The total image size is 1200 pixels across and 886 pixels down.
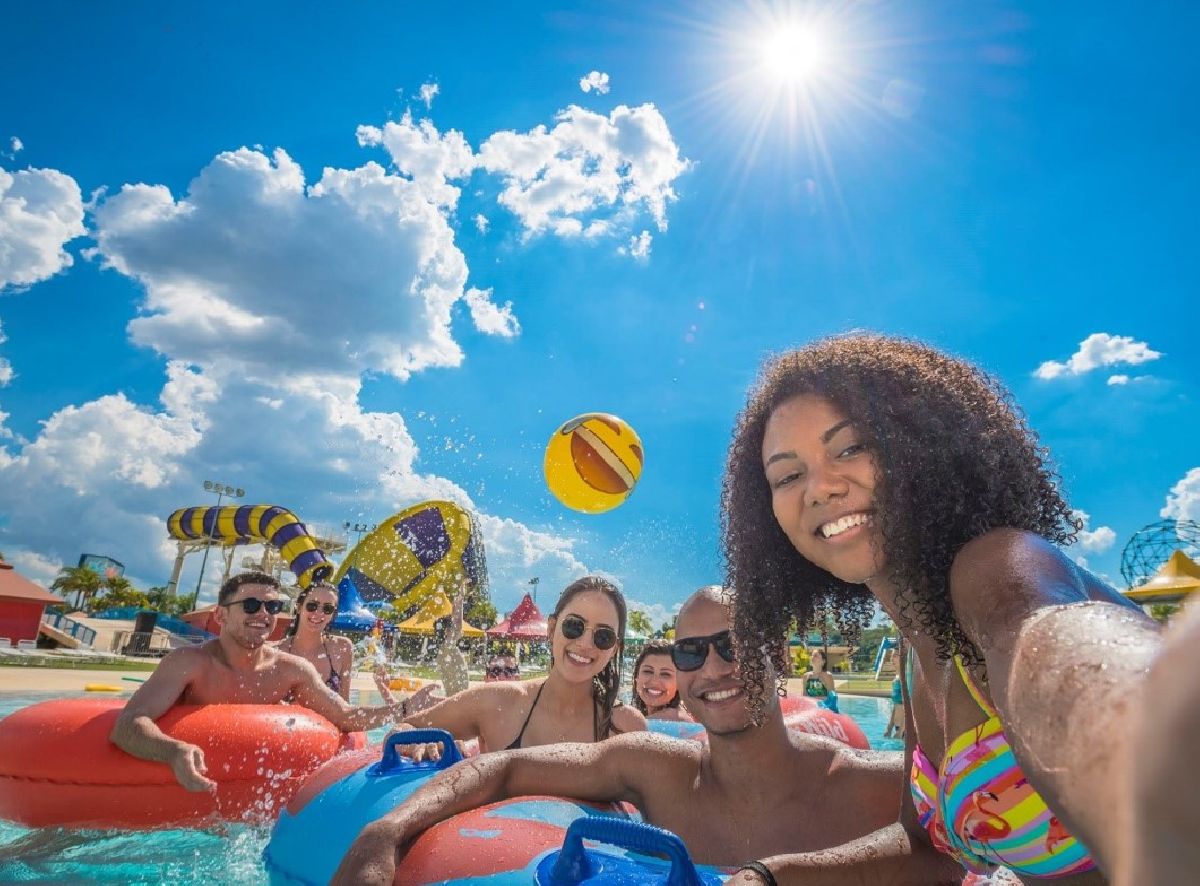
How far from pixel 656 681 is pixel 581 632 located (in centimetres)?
275

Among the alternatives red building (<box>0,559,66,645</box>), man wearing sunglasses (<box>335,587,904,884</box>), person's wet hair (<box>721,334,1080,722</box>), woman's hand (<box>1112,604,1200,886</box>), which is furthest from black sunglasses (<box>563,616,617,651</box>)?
red building (<box>0,559,66,645</box>)

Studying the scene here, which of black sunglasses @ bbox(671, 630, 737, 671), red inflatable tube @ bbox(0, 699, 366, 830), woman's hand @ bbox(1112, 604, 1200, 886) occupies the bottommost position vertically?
red inflatable tube @ bbox(0, 699, 366, 830)

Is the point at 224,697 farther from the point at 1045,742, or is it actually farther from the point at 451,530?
the point at 451,530

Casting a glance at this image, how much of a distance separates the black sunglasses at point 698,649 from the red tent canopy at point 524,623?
25703 mm

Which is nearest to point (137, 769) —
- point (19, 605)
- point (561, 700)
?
point (561, 700)

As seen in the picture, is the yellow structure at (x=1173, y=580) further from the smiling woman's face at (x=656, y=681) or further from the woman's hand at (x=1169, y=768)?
the woman's hand at (x=1169, y=768)

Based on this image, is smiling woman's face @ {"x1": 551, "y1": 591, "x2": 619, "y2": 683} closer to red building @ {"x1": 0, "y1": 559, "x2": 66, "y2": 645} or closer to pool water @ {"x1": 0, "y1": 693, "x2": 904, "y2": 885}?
pool water @ {"x1": 0, "y1": 693, "x2": 904, "y2": 885}

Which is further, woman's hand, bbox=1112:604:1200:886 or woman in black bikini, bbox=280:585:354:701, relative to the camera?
woman in black bikini, bbox=280:585:354:701

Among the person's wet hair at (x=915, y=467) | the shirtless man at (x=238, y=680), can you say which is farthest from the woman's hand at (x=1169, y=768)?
the shirtless man at (x=238, y=680)

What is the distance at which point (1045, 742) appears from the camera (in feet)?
2.43

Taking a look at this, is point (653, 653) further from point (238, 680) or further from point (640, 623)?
point (640, 623)

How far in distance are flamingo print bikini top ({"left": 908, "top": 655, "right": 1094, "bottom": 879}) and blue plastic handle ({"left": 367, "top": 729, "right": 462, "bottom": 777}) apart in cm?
171

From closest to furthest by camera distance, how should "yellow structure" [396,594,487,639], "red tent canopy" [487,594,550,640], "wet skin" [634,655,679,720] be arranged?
"wet skin" [634,655,679,720] < "red tent canopy" [487,594,550,640] < "yellow structure" [396,594,487,639]

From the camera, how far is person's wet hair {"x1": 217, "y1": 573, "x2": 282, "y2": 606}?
554 cm
